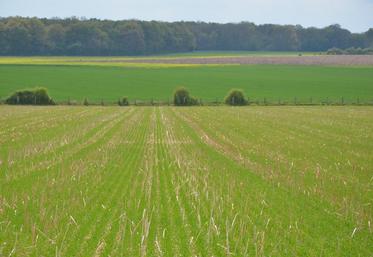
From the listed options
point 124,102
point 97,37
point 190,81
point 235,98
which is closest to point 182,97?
point 235,98

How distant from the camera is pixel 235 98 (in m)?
63.8

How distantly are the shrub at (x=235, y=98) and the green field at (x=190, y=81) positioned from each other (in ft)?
12.5

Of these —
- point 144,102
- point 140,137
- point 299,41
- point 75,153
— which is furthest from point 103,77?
point 299,41

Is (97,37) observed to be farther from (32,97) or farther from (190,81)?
(32,97)

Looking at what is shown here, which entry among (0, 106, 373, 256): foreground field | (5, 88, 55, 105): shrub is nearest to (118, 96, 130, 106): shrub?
(5, 88, 55, 105): shrub

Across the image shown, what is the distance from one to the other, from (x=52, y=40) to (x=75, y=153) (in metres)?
134

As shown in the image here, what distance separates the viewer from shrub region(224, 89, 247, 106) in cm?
6372

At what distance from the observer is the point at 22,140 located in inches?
1051

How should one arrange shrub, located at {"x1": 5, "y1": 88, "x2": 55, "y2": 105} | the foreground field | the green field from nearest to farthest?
the foreground field → shrub, located at {"x1": 5, "y1": 88, "x2": 55, "y2": 105} → the green field

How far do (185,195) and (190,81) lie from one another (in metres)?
72.0

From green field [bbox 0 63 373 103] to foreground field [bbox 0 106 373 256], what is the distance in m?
41.5

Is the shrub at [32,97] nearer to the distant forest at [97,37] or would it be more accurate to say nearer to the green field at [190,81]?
the green field at [190,81]

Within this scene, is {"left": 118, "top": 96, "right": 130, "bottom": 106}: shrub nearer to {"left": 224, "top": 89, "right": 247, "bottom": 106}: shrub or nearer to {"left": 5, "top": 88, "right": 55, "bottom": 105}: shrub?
{"left": 5, "top": 88, "right": 55, "bottom": 105}: shrub

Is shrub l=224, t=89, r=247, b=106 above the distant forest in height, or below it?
below
